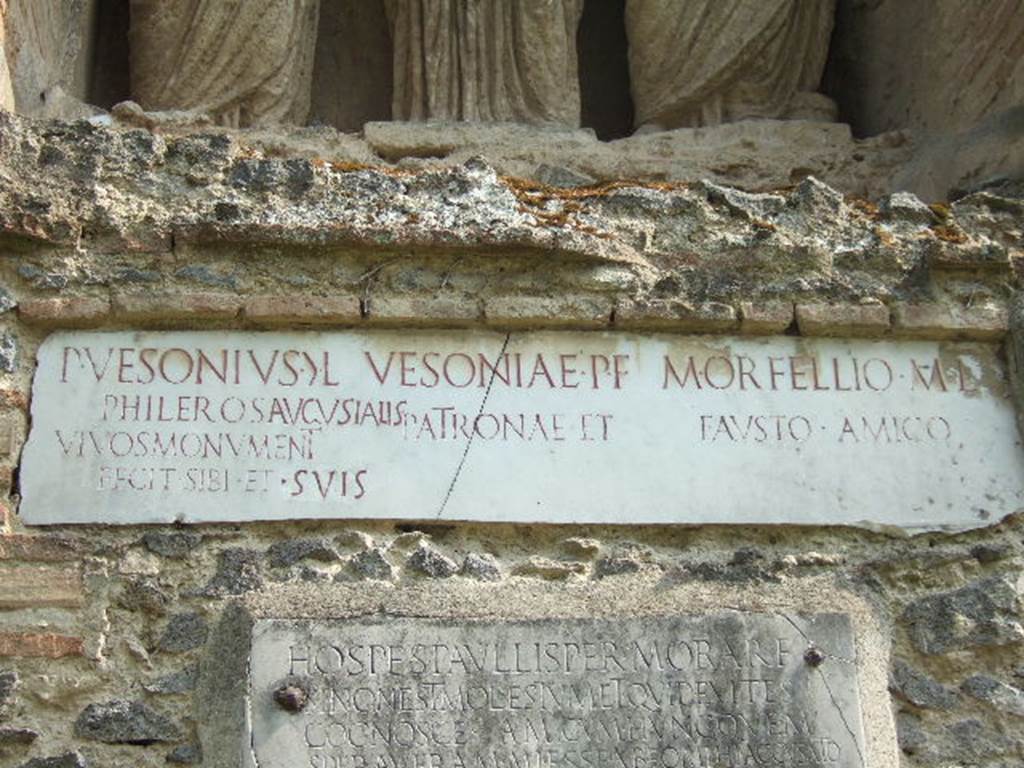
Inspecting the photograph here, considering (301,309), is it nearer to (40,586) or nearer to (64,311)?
(64,311)

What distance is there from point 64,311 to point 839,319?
6.82ft

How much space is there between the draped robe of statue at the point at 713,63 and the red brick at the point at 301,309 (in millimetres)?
1731

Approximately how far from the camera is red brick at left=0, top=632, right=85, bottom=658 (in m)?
4.90

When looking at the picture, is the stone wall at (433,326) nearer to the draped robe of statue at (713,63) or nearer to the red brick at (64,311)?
the red brick at (64,311)

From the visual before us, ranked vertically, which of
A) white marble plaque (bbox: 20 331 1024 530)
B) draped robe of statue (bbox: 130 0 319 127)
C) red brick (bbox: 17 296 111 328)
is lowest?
white marble plaque (bbox: 20 331 1024 530)

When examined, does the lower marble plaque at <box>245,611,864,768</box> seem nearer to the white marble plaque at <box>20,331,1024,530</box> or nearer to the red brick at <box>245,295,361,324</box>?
the white marble plaque at <box>20,331,1024,530</box>

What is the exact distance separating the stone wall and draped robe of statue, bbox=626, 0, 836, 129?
3.31ft

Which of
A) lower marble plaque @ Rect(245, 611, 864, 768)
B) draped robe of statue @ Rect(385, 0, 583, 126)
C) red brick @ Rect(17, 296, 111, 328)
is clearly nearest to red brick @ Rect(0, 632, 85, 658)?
lower marble plaque @ Rect(245, 611, 864, 768)

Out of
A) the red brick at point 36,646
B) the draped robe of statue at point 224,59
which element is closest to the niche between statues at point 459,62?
the draped robe of statue at point 224,59

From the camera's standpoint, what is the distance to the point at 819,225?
18.5ft

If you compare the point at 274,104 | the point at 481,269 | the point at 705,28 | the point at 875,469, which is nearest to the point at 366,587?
the point at 481,269

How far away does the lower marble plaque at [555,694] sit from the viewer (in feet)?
15.8

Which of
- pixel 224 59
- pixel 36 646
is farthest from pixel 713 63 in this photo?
pixel 36 646

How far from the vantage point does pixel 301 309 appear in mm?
5336
